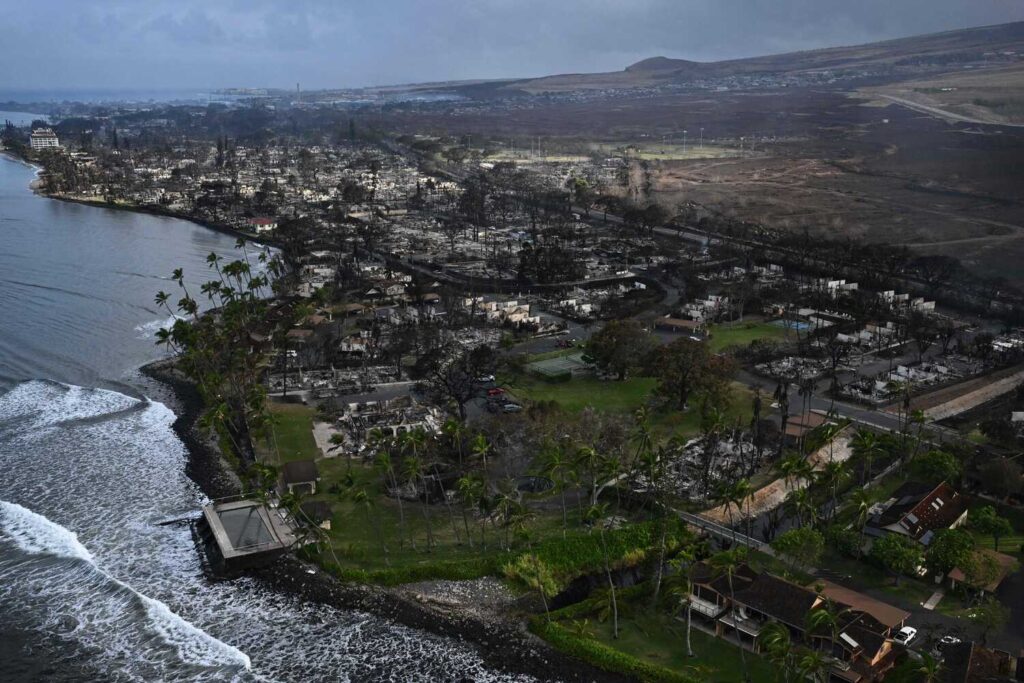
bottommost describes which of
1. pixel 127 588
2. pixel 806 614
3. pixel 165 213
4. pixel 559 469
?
pixel 127 588

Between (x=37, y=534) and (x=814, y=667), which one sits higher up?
(x=814, y=667)

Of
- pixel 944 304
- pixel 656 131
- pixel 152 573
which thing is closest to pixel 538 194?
pixel 944 304

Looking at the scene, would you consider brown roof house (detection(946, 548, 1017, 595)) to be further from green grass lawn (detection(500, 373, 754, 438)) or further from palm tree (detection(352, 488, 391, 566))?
palm tree (detection(352, 488, 391, 566))

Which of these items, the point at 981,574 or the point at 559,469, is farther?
the point at 559,469

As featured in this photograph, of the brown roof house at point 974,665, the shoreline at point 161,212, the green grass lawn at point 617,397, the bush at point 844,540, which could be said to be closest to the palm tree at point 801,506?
the bush at point 844,540

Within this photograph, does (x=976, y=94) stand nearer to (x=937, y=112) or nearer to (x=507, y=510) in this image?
(x=937, y=112)

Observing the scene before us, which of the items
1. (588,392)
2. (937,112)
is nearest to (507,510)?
(588,392)
